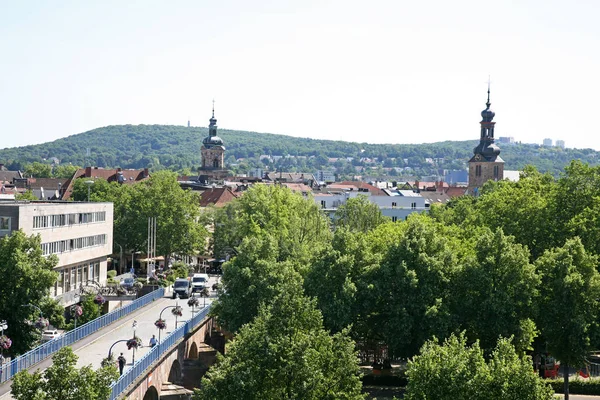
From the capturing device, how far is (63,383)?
34.2m

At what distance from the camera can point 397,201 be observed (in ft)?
585

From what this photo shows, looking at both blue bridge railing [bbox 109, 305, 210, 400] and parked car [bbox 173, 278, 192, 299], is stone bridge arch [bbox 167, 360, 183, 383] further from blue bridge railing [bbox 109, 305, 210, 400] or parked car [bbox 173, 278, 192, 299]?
parked car [bbox 173, 278, 192, 299]

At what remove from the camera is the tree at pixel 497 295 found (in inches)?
2406

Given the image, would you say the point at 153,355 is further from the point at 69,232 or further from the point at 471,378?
the point at 69,232

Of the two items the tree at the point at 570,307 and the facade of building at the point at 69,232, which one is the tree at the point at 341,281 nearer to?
the tree at the point at 570,307

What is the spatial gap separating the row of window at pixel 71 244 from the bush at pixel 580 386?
3881 cm

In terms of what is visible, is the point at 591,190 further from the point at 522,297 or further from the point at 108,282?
the point at 108,282

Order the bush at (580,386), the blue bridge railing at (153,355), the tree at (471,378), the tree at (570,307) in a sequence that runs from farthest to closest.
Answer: the bush at (580,386), the tree at (570,307), the blue bridge railing at (153,355), the tree at (471,378)

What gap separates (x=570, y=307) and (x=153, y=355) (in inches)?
984

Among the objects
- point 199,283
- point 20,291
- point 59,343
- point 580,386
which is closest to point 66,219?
point 199,283

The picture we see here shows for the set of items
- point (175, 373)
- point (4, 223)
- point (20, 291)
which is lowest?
point (175, 373)

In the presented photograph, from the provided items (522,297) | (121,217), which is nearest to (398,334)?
(522,297)

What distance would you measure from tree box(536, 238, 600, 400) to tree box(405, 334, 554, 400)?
20664 mm

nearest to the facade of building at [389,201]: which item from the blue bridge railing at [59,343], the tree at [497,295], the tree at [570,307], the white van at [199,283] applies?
the white van at [199,283]
